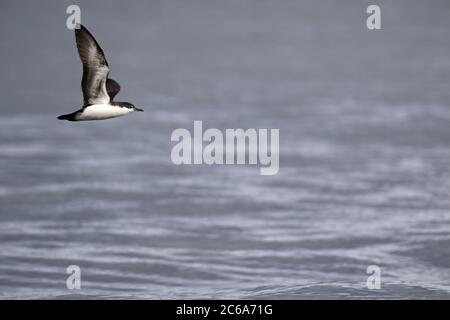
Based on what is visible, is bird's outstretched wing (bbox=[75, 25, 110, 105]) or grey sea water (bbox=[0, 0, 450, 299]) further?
grey sea water (bbox=[0, 0, 450, 299])

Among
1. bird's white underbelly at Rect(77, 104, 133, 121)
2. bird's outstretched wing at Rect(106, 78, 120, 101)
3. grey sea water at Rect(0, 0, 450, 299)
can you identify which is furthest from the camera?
grey sea water at Rect(0, 0, 450, 299)

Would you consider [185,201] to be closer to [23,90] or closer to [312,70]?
[23,90]

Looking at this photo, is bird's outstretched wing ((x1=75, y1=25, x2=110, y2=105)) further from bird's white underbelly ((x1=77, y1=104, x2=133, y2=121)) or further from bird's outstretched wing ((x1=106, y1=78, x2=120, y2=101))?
bird's outstretched wing ((x1=106, y1=78, x2=120, y2=101))

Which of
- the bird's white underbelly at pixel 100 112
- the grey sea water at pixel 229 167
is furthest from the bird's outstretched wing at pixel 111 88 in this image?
the grey sea water at pixel 229 167

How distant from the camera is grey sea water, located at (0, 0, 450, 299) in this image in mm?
36312

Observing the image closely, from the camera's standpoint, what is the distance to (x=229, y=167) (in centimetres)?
4984

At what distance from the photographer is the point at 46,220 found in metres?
42.4

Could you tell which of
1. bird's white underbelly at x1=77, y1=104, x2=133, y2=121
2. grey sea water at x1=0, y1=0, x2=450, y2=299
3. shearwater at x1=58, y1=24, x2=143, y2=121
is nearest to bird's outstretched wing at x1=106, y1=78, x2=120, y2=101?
shearwater at x1=58, y1=24, x2=143, y2=121

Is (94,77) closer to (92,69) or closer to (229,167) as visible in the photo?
(92,69)

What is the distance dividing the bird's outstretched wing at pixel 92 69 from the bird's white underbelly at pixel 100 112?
195 mm

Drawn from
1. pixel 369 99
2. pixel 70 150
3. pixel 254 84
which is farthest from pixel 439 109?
pixel 70 150

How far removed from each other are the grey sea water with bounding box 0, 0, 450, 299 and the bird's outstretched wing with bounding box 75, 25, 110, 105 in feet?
32.8

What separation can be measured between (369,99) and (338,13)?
17.1 meters
